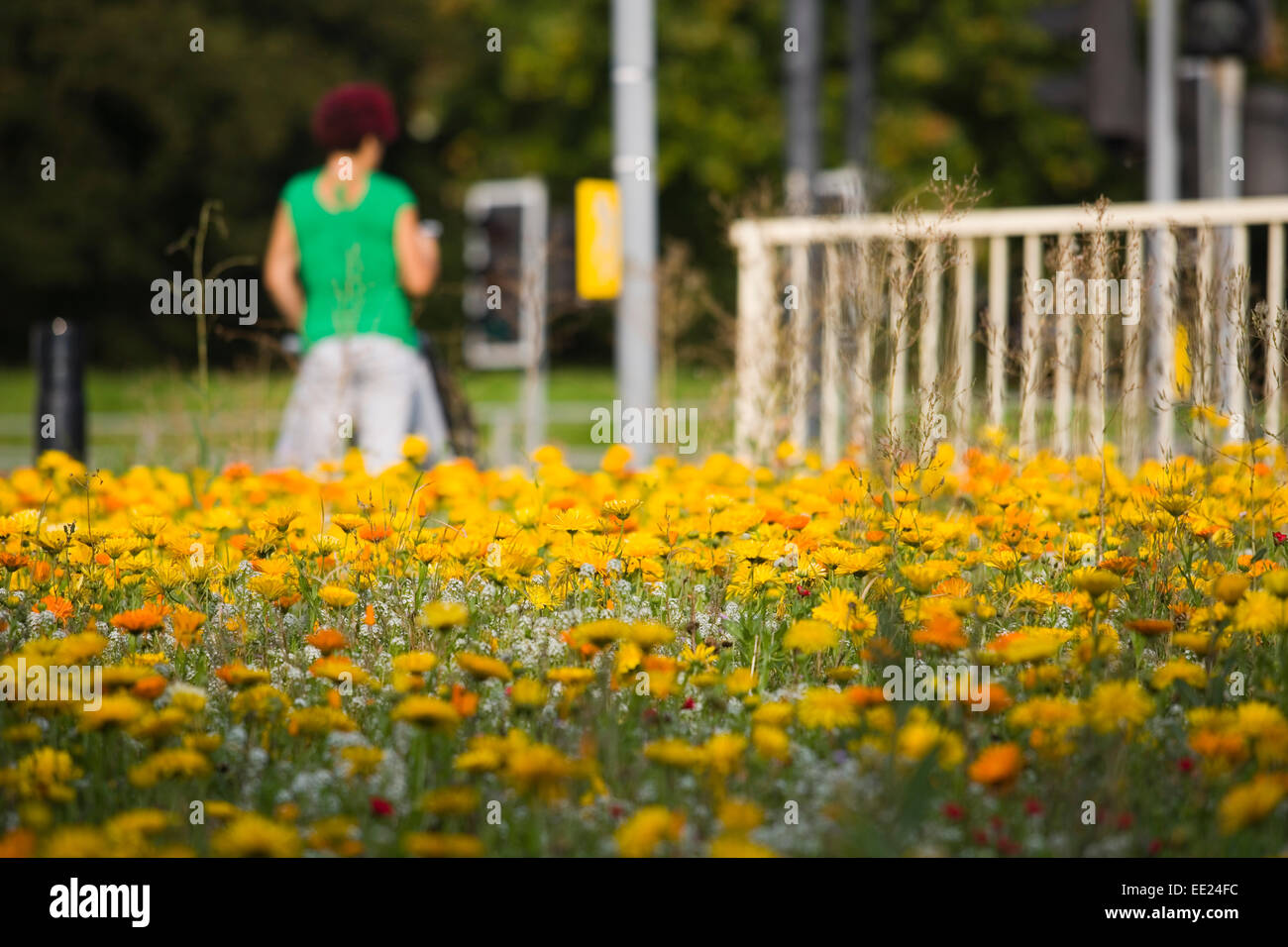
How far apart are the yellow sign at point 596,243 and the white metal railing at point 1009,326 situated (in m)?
0.49

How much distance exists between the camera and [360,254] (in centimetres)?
598

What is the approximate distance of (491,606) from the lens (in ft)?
11.7

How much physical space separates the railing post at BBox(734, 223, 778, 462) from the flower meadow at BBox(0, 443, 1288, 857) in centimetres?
71

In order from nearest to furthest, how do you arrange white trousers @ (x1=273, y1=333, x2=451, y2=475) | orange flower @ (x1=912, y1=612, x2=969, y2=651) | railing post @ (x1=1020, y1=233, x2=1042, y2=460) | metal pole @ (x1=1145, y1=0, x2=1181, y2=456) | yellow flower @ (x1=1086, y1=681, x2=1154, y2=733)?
yellow flower @ (x1=1086, y1=681, x2=1154, y2=733)
orange flower @ (x1=912, y1=612, x2=969, y2=651)
railing post @ (x1=1020, y1=233, x2=1042, y2=460)
white trousers @ (x1=273, y1=333, x2=451, y2=475)
metal pole @ (x1=1145, y1=0, x2=1181, y2=456)

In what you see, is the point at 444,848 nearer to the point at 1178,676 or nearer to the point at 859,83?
the point at 1178,676

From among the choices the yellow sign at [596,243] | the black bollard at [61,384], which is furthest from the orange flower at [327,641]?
the yellow sign at [596,243]

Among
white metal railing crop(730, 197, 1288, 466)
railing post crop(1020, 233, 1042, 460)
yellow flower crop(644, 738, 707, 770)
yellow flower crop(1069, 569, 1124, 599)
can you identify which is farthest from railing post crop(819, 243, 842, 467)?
yellow flower crop(644, 738, 707, 770)

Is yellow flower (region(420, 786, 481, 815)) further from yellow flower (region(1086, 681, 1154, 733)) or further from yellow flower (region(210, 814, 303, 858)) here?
yellow flower (region(1086, 681, 1154, 733))

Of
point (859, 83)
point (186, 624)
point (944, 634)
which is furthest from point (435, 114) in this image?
point (944, 634)

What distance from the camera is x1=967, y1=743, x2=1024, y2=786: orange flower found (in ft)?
7.01
